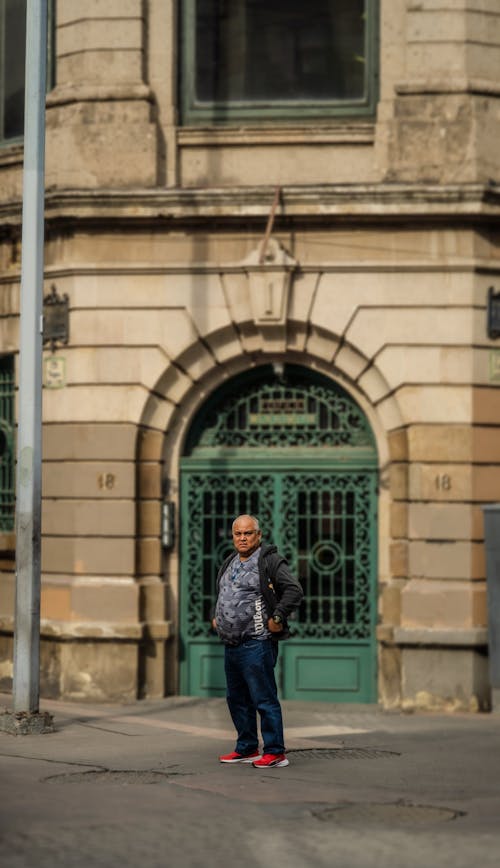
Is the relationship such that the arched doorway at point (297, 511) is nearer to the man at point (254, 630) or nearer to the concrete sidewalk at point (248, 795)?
the concrete sidewalk at point (248, 795)

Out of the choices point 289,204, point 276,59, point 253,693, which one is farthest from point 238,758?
point 276,59

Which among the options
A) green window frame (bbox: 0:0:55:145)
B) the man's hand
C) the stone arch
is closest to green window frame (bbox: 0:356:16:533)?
the stone arch

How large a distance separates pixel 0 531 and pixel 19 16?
5.10 m

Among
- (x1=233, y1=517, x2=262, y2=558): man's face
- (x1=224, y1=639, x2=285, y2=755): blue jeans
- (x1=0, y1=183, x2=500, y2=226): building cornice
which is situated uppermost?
(x1=0, y1=183, x2=500, y2=226): building cornice

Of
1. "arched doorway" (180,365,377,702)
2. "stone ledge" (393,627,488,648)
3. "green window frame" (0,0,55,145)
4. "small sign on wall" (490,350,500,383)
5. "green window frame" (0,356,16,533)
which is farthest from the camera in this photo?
"green window frame" (0,0,55,145)

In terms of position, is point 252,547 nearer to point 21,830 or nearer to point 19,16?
point 21,830

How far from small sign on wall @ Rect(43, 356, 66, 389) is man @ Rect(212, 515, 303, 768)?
178 inches

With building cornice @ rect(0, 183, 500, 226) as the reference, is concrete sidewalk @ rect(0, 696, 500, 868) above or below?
below

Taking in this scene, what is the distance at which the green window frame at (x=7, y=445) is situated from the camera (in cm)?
1620

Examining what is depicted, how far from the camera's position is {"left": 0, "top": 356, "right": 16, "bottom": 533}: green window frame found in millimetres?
16203

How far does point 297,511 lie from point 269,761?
4.64 m

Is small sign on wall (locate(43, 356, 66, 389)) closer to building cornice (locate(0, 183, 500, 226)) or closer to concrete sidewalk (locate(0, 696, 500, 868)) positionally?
building cornice (locate(0, 183, 500, 226))

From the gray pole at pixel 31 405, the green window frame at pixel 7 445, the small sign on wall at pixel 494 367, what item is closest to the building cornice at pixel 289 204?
the small sign on wall at pixel 494 367

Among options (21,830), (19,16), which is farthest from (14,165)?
(21,830)
